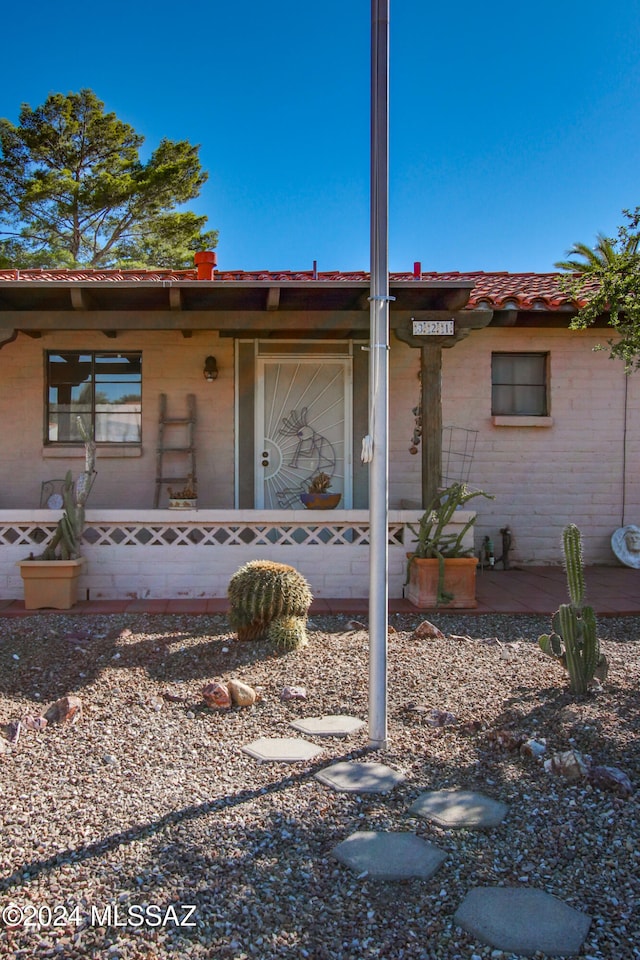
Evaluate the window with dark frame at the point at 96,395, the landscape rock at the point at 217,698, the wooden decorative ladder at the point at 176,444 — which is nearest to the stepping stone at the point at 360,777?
the landscape rock at the point at 217,698

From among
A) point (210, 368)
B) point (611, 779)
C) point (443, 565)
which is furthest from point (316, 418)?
point (611, 779)

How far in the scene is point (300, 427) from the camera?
29.6 feet

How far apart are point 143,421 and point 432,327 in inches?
153

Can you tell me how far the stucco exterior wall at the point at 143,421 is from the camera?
8.71m

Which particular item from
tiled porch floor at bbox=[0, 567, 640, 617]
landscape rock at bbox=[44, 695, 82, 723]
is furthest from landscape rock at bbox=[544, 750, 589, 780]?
tiled porch floor at bbox=[0, 567, 640, 617]

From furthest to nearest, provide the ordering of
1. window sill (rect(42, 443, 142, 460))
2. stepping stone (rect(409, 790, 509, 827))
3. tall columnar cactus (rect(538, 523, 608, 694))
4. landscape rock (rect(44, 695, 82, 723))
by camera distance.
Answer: window sill (rect(42, 443, 142, 460))
tall columnar cactus (rect(538, 523, 608, 694))
landscape rock (rect(44, 695, 82, 723))
stepping stone (rect(409, 790, 509, 827))

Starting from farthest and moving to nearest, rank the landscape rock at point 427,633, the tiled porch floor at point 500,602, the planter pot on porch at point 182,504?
the planter pot on porch at point 182,504 → the tiled porch floor at point 500,602 → the landscape rock at point 427,633

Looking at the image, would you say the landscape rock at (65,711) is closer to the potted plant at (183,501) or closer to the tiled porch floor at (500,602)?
the tiled porch floor at (500,602)

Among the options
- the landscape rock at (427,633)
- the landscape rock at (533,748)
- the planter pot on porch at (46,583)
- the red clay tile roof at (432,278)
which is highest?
the red clay tile roof at (432,278)

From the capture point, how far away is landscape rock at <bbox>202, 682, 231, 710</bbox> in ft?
12.9

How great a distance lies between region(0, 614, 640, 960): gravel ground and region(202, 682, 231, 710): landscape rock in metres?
0.05

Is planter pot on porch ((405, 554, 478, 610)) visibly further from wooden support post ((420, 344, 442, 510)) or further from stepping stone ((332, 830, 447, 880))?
stepping stone ((332, 830, 447, 880))

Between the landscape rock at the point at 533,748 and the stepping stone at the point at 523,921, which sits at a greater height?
the landscape rock at the point at 533,748

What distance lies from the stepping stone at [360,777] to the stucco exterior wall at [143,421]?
591 centimetres
